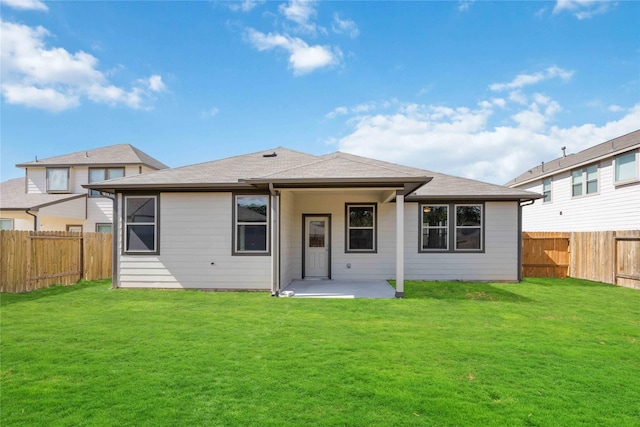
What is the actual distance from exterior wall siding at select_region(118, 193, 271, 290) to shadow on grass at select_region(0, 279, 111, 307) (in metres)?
1.33

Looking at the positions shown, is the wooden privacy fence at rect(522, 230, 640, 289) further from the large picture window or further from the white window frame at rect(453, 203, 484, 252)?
the large picture window

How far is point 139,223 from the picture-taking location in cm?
976

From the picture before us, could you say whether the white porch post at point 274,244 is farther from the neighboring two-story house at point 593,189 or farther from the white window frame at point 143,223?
the neighboring two-story house at point 593,189

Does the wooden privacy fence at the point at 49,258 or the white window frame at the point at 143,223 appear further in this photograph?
the white window frame at the point at 143,223

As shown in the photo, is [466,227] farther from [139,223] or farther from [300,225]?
[139,223]

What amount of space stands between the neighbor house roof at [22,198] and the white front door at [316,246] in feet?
40.7

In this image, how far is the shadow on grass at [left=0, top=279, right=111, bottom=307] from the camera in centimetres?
Result: 787

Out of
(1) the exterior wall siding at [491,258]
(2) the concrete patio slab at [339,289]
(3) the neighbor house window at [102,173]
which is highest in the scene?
(3) the neighbor house window at [102,173]

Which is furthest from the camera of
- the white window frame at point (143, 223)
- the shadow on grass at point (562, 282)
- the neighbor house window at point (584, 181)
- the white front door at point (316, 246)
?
the neighbor house window at point (584, 181)

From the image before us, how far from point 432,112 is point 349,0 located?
610 cm

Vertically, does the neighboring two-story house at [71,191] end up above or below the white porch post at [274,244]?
above

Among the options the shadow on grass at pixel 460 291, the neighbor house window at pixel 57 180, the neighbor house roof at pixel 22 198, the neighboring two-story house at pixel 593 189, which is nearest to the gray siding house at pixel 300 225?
the shadow on grass at pixel 460 291

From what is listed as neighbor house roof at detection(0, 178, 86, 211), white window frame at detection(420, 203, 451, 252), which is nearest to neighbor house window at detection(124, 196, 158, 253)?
white window frame at detection(420, 203, 451, 252)

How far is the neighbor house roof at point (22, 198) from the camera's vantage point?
15755 mm
